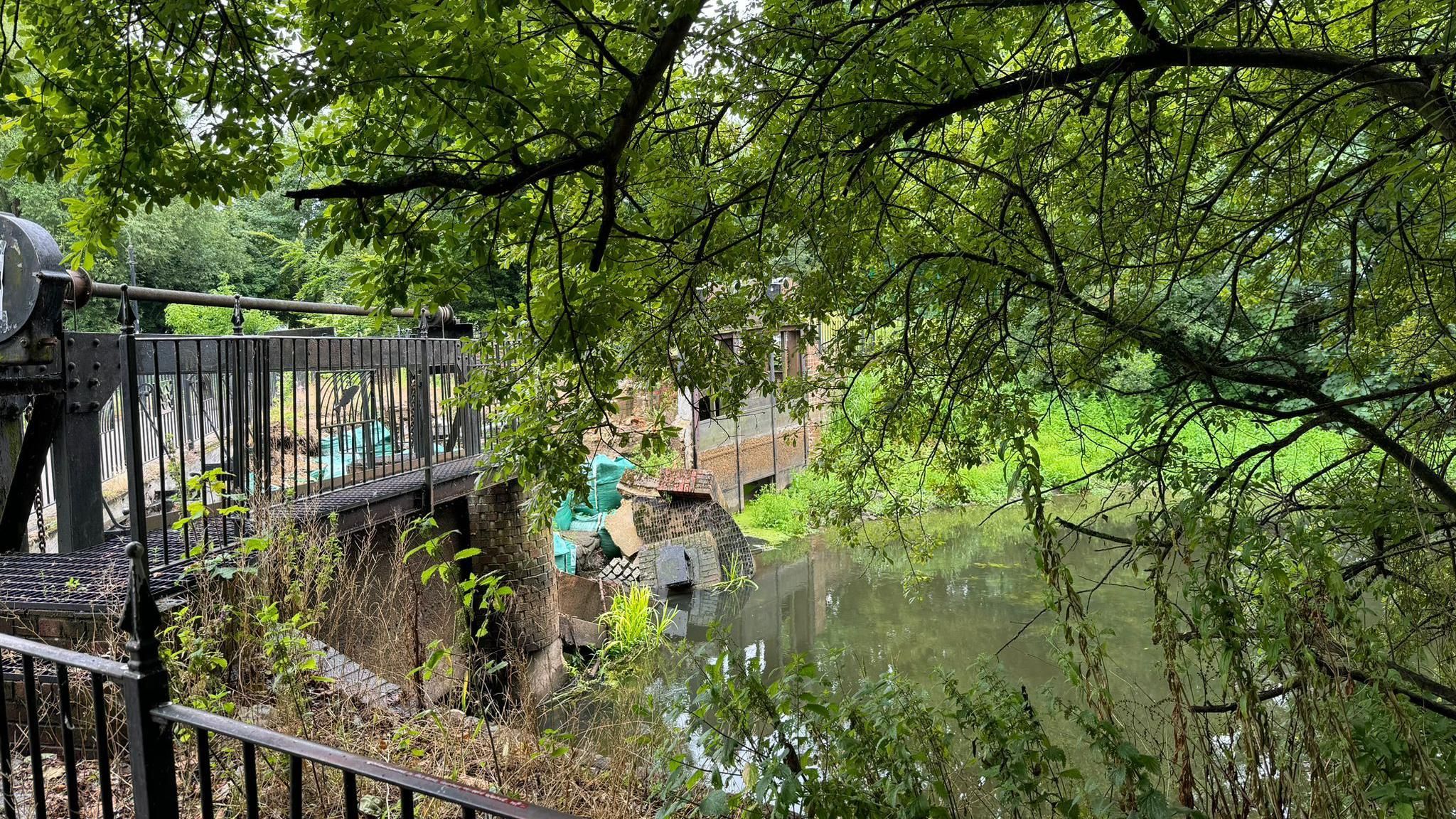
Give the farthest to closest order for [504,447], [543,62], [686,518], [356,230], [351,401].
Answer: [686,518] < [351,401] < [504,447] < [543,62] < [356,230]

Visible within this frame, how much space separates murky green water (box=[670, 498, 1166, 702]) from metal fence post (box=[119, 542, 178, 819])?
25.4ft

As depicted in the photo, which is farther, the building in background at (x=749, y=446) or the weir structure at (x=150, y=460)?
the building in background at (x=749, y=446)

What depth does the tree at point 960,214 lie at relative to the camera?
2447 millimetres

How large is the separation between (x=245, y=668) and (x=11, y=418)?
1.96 meters

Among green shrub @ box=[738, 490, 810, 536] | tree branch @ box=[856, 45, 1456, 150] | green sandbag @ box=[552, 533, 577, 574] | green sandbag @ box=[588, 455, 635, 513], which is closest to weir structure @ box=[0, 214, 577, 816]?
tree branch @ box=[856, 45, 1456, 150]

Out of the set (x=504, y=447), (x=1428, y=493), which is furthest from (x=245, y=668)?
(x=1428, y=493)

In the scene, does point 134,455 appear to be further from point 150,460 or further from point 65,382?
point 150,460

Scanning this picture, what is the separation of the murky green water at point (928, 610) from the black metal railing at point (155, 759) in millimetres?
6624

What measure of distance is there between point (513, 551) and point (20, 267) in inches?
198

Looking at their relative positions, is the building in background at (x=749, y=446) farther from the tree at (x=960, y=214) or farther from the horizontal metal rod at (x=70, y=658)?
the horizontal metal rod at (x=70, y=658)

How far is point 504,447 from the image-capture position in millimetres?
3895

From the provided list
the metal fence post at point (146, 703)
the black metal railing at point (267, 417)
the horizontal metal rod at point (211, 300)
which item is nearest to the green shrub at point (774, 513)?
the black metal railing at point (267, 417)

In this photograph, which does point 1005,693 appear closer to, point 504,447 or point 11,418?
point 504,447

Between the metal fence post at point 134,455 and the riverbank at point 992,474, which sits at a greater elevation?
the metal fence post at point 134,455
